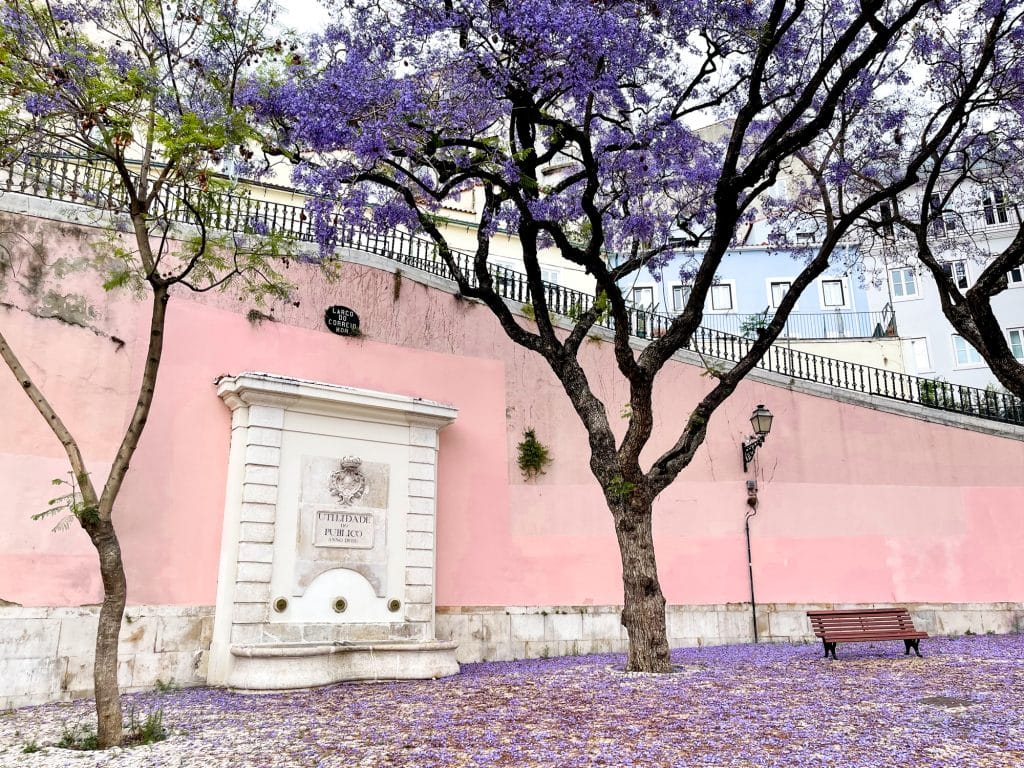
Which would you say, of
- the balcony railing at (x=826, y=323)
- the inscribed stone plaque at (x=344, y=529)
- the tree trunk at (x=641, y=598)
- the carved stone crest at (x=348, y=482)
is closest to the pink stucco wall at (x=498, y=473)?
the inscribed stone plaque at (x=344, y=529)

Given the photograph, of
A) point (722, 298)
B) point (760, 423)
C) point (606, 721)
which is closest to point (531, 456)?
point (760, 423)

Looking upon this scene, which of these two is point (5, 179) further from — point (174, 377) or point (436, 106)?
point (436, 106)

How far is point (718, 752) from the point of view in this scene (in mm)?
5250

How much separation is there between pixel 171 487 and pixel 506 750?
20.7ft

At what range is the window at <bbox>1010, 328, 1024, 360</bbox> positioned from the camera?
23594 mm

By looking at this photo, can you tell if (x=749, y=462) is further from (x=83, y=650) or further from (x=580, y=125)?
(x=83, y=650)

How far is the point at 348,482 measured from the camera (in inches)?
429

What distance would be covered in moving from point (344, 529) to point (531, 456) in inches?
132

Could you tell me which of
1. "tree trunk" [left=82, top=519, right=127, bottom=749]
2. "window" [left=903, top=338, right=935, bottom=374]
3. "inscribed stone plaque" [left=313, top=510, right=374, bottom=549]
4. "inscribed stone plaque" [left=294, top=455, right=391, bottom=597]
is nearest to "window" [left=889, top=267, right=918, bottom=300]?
"window" [left=903, top=338, right=935, bottom=374]

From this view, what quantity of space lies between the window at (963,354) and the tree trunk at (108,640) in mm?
24757

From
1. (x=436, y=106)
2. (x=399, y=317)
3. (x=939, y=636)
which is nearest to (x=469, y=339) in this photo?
(x=399, y=317)

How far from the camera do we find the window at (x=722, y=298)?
85.0ft

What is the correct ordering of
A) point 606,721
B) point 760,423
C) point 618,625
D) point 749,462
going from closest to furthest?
1. point 606,721
2. point 618,625
3. point 760,423
4. point 749,462

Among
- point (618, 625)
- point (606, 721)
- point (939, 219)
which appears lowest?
point (606, 721)
